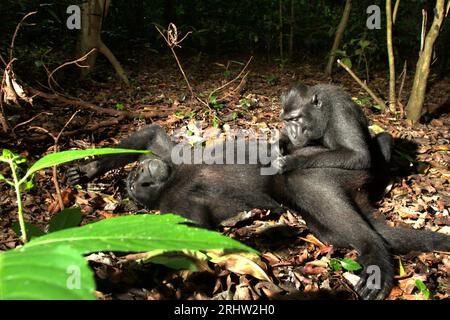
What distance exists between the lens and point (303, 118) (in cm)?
438

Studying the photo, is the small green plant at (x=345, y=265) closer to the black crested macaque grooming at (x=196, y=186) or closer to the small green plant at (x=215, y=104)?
the black crested macaque grooming at (x=196, y=186)

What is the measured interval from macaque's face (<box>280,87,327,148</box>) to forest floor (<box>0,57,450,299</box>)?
926 mm

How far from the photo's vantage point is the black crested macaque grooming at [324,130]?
3.92m

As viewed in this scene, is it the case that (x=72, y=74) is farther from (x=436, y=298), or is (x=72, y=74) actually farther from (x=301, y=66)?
(x=436, y=298)

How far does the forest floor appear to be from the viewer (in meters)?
2.76

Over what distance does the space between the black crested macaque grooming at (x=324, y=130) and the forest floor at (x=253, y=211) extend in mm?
633

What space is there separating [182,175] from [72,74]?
4.74 m

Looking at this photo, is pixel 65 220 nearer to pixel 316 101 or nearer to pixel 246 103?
pixel 316 101

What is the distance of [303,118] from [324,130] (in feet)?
0.90

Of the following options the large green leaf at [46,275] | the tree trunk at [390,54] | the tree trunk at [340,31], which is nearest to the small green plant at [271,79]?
the tree trunk at [340,31]

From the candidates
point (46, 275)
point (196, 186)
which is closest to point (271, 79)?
point (196, 186)

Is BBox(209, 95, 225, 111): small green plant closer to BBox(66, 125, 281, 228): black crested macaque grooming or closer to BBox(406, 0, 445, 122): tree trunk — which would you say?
BBox(66, 125, 281, 228): black crested macaque grooming

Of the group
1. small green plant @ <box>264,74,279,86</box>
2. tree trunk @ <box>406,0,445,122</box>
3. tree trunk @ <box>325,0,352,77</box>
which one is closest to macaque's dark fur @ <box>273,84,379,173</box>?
tree trunk @ <box>406,0,445,122</box>

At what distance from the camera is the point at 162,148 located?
15.3 ft
